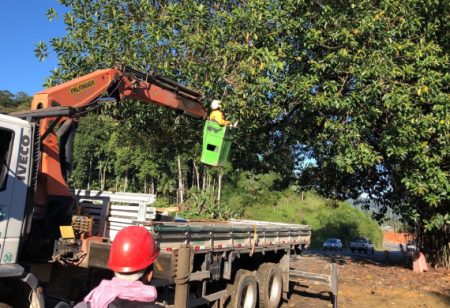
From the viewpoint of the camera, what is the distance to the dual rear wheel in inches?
305

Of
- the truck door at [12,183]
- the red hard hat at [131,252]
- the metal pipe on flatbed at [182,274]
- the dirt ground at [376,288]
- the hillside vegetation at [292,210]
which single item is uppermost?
the hillside vegetation at [292,210]

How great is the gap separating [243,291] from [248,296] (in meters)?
0.26

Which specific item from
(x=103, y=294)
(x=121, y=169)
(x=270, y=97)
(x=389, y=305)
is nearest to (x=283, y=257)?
(x=389, y=305)

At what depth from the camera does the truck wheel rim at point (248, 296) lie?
26.5 ft

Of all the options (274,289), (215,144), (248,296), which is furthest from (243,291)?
(215,144)

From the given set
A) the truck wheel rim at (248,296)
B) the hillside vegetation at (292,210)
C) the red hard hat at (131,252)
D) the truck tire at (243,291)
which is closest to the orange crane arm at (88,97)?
the truck tire at (243,291)

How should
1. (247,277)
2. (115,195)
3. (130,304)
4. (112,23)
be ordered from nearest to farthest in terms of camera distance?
(130,304) → (115,195) → (247,277) → (112,23)

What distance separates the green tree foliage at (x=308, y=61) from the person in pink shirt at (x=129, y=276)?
7.94 meters

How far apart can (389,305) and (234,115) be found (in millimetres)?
6066

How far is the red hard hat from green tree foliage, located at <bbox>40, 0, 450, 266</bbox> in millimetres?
7920

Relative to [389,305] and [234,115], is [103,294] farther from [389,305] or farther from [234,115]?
[389,305]

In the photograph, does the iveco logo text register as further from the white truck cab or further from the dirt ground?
the dirt ground

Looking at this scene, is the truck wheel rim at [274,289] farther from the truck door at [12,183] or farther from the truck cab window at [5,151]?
the truck cab window at [5,151]

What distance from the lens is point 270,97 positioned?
484 inches
